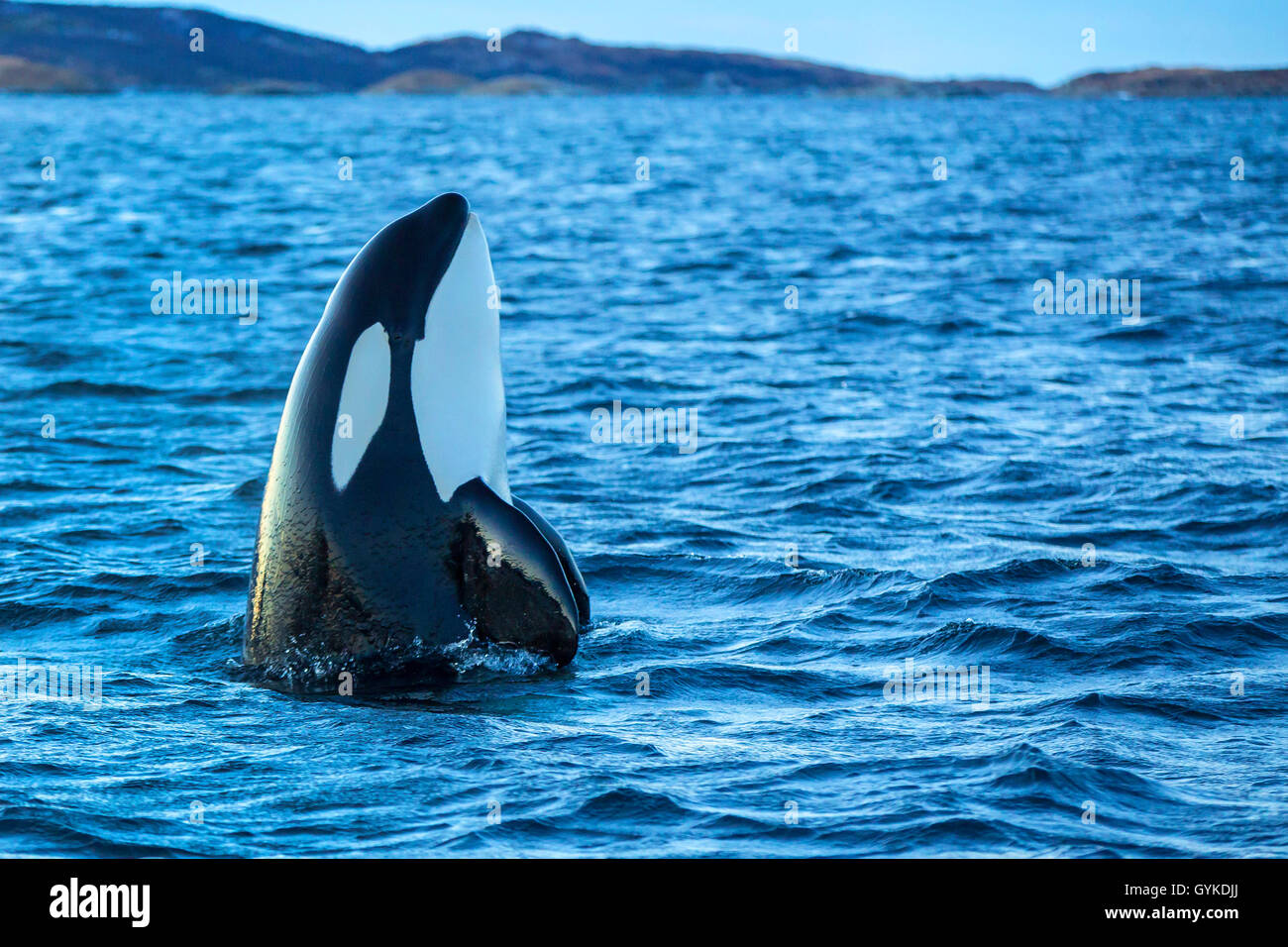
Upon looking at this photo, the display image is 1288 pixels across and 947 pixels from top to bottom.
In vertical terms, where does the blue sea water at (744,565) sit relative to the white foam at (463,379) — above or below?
below

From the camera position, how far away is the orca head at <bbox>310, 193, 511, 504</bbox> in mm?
8922

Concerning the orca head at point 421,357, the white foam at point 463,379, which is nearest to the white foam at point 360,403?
the orca head at point 421,357

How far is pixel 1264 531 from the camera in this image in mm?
12703

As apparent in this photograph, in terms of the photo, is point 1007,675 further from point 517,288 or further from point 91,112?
point 91,112

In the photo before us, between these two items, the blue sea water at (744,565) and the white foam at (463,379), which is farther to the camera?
the white foam at (463,379)

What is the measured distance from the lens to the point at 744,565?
1215cm

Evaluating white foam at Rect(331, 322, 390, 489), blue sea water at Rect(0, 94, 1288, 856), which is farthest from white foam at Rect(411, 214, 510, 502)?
blue sea water at Rect(0, 94, 1288, 856)

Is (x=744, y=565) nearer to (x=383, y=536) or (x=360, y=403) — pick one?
(x=383, y=536)

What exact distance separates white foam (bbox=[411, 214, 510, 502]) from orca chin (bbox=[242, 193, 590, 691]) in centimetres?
1

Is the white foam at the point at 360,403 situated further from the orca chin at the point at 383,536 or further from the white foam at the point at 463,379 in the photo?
the white foam at the point at 463,379

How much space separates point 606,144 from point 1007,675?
279 feet

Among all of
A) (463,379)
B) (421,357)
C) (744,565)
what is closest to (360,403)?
(421,357)

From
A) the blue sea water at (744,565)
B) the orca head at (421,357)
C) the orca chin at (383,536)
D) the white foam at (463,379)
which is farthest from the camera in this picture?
the white foam at (463,379)

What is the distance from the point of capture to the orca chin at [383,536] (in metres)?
8.77
